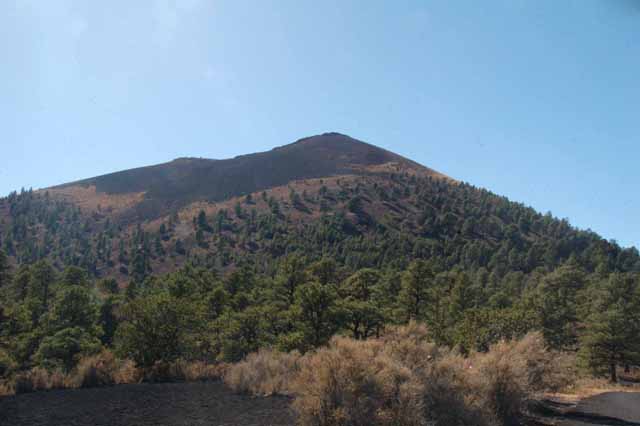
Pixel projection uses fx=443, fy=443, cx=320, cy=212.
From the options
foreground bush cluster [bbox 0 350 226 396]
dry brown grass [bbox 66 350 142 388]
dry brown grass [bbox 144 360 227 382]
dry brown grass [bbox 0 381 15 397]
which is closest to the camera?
dry brown grass [bbox 0 381 15 397]

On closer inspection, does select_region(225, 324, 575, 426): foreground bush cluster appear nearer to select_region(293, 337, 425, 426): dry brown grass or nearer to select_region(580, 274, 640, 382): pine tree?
select_region(293, 337, 425, 426): dry brown grass

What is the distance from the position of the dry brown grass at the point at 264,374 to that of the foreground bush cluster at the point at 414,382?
10.5 metres

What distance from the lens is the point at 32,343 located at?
112 feet

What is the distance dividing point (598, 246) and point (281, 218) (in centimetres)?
7696

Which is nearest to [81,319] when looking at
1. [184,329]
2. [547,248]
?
[184,329]

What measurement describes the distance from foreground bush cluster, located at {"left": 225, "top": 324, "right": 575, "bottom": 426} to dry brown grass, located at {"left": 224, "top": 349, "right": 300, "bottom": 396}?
34.6ft

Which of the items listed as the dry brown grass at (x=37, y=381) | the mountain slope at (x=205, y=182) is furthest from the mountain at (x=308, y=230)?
the dry brown grass at (x=37, y=381)

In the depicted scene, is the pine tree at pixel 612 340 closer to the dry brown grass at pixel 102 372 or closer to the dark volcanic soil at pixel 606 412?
the dark volcanic soil at pixel 606 412

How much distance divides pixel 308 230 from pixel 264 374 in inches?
3065

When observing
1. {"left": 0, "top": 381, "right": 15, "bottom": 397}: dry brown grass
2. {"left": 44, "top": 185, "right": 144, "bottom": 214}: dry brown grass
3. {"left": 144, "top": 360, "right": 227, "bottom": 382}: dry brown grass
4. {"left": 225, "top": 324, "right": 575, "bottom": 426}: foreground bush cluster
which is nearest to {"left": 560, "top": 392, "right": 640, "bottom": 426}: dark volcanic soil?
{"left": 225, "top": 324, "right": 575, "bottom": 426}: foreground bush cluster

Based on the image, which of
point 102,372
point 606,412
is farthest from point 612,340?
point 102,372

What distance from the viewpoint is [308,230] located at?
348ft

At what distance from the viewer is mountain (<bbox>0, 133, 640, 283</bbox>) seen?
9275cm

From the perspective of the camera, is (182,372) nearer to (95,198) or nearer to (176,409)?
(176,409)
